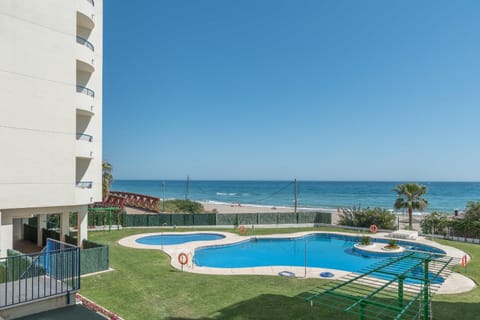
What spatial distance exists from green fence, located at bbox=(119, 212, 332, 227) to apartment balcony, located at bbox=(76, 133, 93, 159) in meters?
12.8

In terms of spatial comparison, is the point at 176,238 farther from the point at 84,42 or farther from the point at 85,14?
the point at 85,14

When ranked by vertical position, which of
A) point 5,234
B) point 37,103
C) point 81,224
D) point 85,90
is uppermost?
point 85,90

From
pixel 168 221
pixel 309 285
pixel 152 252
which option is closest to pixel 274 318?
Answer: pixel 309 285

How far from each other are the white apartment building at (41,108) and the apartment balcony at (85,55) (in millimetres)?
57

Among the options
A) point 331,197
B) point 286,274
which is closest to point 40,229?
point 286,274

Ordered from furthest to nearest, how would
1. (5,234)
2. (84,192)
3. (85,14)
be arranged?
1. (85,14)
2. (84,192)
3. (5,234)

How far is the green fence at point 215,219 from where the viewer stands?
32.5m

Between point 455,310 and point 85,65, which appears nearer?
point 455,310

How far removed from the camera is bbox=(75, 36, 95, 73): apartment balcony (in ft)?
63.8

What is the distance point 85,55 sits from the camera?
1983cm

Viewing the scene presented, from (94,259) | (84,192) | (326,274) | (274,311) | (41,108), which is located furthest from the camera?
(84,192)

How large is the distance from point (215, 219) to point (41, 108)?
20285 millimetres

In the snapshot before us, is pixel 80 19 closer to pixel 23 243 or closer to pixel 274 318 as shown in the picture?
pixel 23 243

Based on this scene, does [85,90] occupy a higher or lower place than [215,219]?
higher
